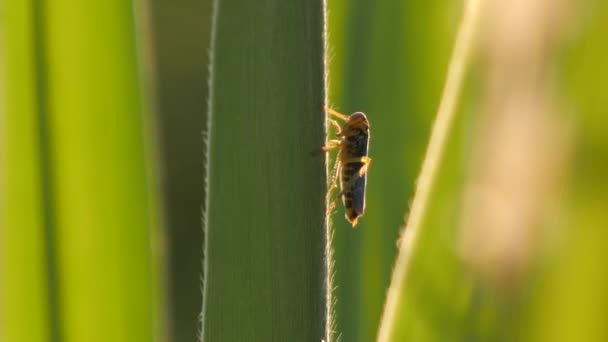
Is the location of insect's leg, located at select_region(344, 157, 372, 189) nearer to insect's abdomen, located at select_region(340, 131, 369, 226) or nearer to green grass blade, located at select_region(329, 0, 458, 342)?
insect's abdomen, located at select_region(340, 131, 369, 226)

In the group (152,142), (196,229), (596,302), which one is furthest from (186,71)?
(596,302)

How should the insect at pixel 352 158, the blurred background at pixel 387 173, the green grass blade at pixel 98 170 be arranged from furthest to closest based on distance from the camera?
the insect at pixel 352 158 < the green grass blade at pixel 98 170 < the blurred background at pixel 387 173

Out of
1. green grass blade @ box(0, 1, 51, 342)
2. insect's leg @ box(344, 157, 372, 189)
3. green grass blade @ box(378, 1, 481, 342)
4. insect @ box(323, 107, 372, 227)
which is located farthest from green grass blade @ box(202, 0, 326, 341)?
insect's leg @ box(344, 157, 372, 189)

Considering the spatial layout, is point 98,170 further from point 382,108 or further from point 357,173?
point 357,173

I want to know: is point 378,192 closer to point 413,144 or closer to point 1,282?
point 413,144

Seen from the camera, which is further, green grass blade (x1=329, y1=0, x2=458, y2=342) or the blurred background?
green grass blade (x1=329, y1=0, x2=458, y2=342)

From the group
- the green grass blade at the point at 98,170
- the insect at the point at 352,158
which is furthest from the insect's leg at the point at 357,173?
the green grass blade at the point at 98,170

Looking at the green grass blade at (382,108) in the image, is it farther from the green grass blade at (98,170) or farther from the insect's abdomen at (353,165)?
the insect's abdomen at (353,165)
